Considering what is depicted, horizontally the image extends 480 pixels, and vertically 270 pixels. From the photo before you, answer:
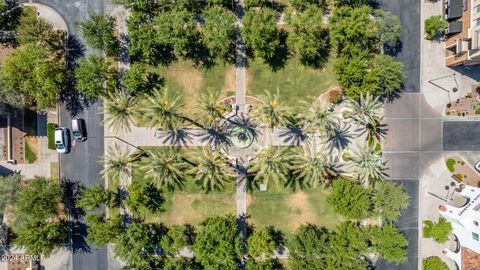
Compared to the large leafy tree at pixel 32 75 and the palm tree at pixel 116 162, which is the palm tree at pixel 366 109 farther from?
the large leafy tree at pixel 32 75

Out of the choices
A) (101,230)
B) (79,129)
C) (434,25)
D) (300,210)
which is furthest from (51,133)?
(434,25)

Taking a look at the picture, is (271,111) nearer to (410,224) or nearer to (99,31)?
(99,31)

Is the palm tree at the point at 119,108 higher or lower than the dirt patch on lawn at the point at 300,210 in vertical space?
higher

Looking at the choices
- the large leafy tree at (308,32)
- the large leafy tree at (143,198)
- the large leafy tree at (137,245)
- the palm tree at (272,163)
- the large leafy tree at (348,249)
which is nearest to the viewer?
the large leafy tree at (308,32)

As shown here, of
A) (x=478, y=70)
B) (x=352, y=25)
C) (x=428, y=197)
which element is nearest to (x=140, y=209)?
(x=352, y=25)

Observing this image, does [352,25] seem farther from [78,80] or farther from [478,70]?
[78,80]

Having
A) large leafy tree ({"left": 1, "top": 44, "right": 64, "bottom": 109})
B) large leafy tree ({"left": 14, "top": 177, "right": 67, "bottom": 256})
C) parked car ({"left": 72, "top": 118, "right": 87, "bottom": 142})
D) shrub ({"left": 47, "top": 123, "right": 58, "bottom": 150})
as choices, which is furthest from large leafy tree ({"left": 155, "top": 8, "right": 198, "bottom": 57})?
large leafy tree ({"left": 14, "top": 177, "right": 67, "bottom": 256})

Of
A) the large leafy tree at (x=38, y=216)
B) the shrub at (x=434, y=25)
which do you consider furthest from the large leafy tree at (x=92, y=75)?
the shrub at (x=434, y=25)
